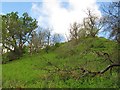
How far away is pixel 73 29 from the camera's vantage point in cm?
4516

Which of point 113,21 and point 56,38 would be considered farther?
point 56,38

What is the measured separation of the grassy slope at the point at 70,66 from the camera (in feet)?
38.6

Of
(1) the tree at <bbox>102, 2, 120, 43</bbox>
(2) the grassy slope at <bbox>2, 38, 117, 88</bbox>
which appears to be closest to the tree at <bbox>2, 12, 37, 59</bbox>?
(2) the grassy slope at <bbox>2, 38, 117, 88</bbox>

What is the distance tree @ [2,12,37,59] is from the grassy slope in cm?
286

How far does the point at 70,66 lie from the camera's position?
1181cm

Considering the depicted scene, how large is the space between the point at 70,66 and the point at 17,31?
38.8 m

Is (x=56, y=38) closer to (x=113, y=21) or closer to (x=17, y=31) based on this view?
(x=17, y=31)

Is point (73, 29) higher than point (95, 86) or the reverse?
higher

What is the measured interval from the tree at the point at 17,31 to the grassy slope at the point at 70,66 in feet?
9.40

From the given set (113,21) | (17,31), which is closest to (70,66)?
(113,21)

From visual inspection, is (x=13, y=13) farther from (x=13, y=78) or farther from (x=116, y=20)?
(x=116, y=20)

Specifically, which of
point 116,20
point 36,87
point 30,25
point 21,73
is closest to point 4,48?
point 30,25

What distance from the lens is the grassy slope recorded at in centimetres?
1177

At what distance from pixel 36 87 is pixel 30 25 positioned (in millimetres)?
26717
